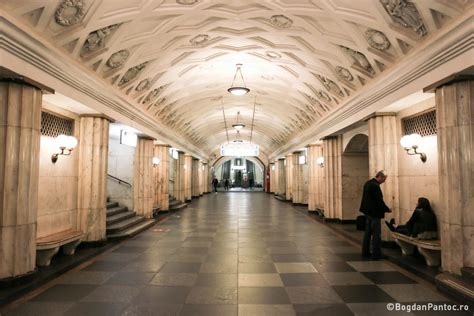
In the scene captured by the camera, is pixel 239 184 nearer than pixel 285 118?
No

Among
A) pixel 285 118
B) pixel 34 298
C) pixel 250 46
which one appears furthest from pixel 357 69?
pixel 285 118

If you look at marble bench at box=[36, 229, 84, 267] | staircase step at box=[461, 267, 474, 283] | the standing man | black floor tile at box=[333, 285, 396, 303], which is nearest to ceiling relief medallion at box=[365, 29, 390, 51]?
the standing man

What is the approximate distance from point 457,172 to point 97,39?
19.0ft

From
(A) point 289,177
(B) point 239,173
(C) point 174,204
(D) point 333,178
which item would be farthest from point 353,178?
(B) point 239,173

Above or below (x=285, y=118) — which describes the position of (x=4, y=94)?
below

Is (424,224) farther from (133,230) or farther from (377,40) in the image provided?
(133,230)

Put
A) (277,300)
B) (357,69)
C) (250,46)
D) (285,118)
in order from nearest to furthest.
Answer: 1. (277,300)
2. (357,69)
3. (250,46)
4. (285,118)

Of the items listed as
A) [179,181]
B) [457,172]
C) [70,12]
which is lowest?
[179,181]

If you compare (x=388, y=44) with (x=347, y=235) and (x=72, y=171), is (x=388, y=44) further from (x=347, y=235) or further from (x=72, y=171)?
(x=72, y=171)

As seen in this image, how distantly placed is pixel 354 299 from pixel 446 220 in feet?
5.86

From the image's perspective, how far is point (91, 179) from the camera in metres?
6.62

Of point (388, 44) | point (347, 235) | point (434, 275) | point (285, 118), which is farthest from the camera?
point (285, 118)

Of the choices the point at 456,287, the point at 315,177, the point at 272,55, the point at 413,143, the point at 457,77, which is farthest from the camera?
the point at 315,177

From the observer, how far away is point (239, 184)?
46281mm
